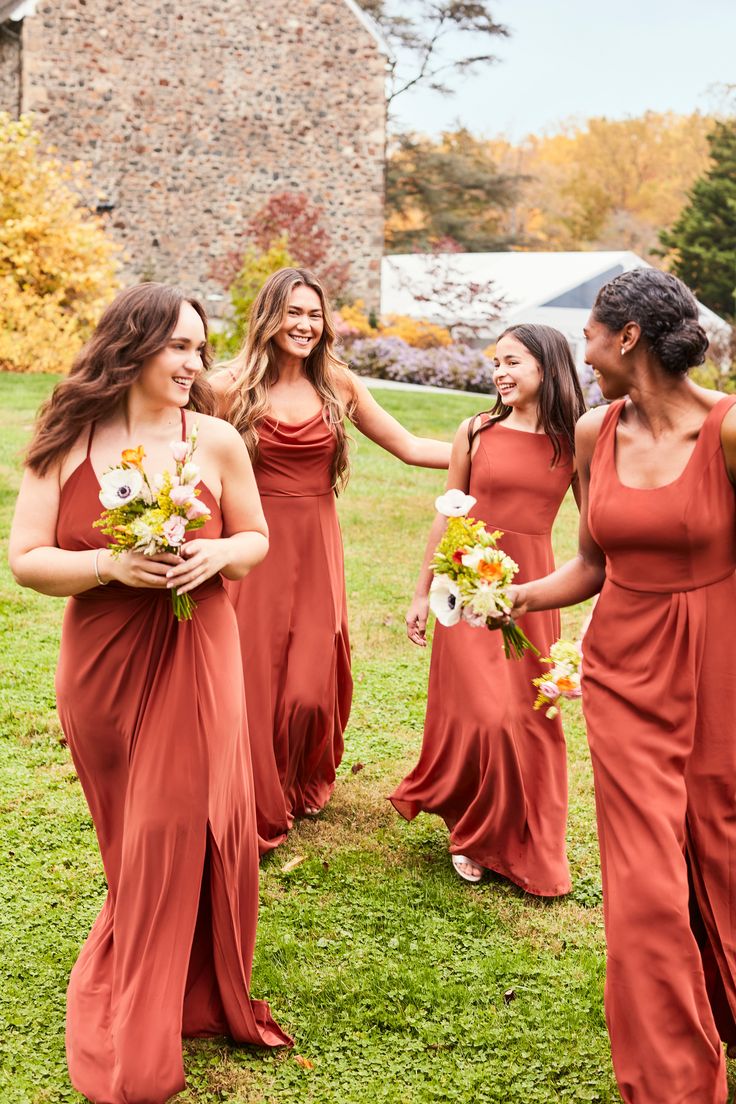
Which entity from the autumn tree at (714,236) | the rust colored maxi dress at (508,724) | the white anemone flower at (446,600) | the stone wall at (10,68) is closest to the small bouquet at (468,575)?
the white anemone flower at (446,600)

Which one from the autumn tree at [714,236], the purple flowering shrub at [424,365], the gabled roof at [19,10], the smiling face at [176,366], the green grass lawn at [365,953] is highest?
the gabled roof at [19,10]

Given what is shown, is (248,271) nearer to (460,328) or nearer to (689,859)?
(460,328)

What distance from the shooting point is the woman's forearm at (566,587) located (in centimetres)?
412

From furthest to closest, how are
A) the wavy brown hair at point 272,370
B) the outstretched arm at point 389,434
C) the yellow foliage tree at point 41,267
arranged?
1. the yellow foliage tree at point 41,267
2. the outstretched arm at point 389,434
3. the wavy brown hair at point 272,370

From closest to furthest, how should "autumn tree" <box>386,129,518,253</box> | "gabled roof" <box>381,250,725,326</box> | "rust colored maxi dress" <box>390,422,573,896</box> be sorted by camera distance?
1. "rust colored maxi dress" <box>390,422,573,896</box>
2. "gabled roof" <box>381,250,725,326</box>
3. "autumn tree" <box>386,129,518,253</box>

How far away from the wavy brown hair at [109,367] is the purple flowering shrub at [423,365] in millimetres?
22542

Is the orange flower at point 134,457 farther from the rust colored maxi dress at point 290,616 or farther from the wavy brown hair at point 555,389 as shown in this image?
the wavy brown hair at point 555,389

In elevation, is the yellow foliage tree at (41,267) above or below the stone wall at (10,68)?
below

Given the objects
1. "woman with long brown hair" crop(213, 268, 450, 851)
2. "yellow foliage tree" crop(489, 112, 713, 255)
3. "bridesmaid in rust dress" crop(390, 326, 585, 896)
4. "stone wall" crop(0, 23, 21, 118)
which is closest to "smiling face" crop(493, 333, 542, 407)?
"bridesmaid in rust dress" crop(390, 326, 585, 896)

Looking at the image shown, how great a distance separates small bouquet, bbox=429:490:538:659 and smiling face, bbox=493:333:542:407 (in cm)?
172

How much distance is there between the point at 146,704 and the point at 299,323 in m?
2.49

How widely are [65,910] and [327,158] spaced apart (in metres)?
A: 28.7

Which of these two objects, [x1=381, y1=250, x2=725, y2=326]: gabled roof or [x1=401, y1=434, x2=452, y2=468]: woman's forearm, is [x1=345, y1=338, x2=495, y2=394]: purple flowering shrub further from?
[x1=401, y1=434, x2=452, y2=468]: woman's forearm

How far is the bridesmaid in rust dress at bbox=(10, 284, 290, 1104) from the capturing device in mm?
3848
